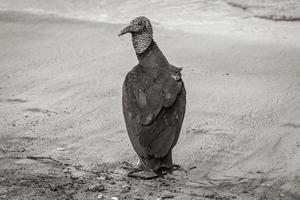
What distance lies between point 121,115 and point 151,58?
5.25ft

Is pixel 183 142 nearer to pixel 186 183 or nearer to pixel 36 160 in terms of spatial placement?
pixel 186 183

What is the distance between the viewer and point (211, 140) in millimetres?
6844

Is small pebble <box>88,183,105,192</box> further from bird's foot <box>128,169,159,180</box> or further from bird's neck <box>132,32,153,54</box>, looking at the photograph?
bird's neck <box>132,32,153,54</box>

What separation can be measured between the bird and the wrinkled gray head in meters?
0.24

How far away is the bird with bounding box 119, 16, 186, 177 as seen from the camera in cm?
567

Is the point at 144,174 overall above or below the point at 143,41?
below

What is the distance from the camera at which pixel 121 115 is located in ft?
24.8

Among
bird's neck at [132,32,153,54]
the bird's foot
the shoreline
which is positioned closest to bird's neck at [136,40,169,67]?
bird's neck at [132,32,153,54]

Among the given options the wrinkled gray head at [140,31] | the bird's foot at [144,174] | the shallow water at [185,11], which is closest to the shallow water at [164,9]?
the shallow water at [185,11]

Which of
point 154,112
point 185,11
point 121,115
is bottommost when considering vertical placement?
point 121,115

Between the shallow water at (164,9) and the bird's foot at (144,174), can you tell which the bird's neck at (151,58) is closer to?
the bird's foot at (144,174)

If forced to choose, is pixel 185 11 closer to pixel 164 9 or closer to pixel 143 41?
pixel 164 9

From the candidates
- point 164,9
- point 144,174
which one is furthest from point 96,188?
point 164,9

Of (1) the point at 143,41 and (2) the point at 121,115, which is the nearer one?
(1) the point at 143,41
